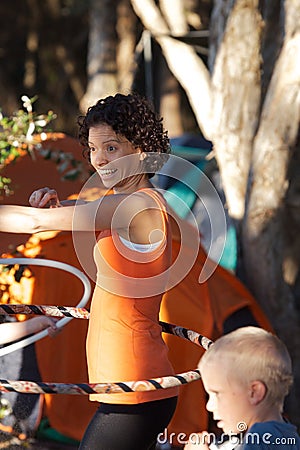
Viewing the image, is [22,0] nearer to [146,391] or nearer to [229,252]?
[229,252]

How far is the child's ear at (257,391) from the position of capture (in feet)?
7.13

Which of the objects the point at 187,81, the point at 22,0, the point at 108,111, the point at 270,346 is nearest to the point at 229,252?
Result: the point at 187,81

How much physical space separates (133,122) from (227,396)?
1.03 m

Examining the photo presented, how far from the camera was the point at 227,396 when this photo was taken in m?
2.22

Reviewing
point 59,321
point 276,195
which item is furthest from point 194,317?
point 59,321

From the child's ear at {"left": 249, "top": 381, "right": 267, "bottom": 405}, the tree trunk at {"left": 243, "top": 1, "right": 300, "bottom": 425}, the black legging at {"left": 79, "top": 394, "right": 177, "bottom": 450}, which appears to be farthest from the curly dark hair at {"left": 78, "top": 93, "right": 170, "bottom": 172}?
the tree trunk at {"left": 243, "top": 1, "right": 300, "bottom": 425}

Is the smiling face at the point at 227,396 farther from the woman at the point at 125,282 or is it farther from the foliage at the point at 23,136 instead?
the foliage at the point at 23,136

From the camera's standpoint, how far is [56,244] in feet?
16.8

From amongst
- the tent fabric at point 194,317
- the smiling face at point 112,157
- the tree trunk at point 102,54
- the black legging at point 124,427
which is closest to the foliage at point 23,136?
the tent fabric at point 194,317

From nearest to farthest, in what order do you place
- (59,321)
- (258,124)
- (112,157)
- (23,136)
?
1. (112,157)
2. (59,321)
3. (23,136)
4. (258,124)

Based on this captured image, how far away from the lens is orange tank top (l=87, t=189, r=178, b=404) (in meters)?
2.71

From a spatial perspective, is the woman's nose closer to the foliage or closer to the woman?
the woman

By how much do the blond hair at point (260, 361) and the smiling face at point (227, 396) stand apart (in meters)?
0.02

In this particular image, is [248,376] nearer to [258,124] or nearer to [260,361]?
[260,361]
